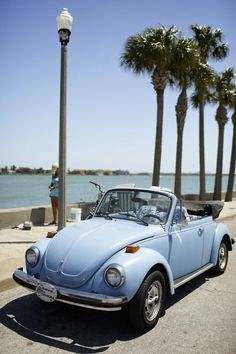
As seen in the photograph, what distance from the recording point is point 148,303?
172 inches

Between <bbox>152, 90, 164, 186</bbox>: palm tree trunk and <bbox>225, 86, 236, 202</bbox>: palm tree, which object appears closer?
<bbox>152, 90, 164, 186</bbox>: palm tree trunk

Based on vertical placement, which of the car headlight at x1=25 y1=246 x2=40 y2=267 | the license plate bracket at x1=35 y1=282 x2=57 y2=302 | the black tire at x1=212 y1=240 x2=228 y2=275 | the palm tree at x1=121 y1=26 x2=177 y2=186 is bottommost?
the black tire at x1=212 y1=240 x2=228 y2=275

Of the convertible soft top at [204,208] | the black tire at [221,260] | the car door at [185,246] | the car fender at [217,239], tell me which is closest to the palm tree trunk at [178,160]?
the convertible soft top at [204,208]

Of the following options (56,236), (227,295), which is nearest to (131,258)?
(56,236)

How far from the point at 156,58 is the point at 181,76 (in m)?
2.52

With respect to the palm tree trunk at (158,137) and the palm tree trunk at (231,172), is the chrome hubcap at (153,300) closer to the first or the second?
the palm tree trunk at (158,137)

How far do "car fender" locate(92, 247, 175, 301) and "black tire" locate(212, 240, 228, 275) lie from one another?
256 cm

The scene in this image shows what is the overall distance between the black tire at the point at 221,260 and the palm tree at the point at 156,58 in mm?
10385

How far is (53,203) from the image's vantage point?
35.7 feet

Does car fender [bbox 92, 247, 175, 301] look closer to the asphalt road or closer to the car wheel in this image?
the car wheel

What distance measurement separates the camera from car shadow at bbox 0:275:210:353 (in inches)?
157

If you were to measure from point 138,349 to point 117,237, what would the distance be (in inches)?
50.9

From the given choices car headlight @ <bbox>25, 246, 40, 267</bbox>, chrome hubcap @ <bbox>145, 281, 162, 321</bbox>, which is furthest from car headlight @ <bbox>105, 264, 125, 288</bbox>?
car headlight @ <bbox>25, 246, 40, 267</bbox>

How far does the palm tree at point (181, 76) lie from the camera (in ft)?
54.7
